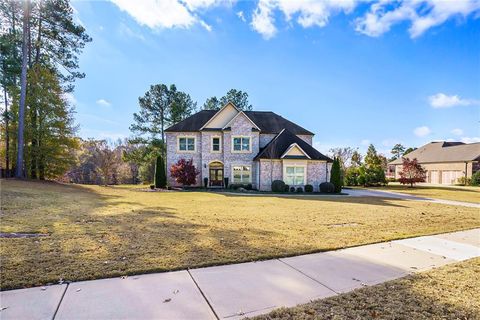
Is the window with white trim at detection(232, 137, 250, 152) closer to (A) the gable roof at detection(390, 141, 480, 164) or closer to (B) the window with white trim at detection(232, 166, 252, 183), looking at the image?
(B) the window with white trim at detection(232, 166, 252, 183)

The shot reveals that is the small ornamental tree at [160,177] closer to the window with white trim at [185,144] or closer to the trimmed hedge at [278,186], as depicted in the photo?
the window with white trim at [185,144]

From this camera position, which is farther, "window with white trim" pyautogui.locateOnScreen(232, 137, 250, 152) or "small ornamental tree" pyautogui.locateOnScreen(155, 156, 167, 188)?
"window with white trim" pyautogui.locateOnScreen(232, 137, 250, 152)

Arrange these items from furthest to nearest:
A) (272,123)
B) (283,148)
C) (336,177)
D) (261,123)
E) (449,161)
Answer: (449,161) < (272,123) < (261,123) < (283,148) < (336,177)

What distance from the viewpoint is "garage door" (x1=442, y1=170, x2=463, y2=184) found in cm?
3686

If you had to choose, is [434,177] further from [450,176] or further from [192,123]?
[192,123]

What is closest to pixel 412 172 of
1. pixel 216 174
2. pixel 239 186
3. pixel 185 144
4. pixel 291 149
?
pixel 291 149

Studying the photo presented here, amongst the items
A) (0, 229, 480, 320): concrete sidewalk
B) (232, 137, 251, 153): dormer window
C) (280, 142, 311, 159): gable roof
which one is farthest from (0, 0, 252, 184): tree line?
(0, 229, 480, 320): concrete sidewalk

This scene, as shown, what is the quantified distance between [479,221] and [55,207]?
16.4 m

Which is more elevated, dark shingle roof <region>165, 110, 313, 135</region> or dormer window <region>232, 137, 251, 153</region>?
dark shingle roof <region>165, 110, 313, 135</region>

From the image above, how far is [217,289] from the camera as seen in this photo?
10.8 feet

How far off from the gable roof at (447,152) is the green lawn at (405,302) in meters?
43.9

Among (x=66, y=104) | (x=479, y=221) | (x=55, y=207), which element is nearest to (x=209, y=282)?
(x=55, y=207)

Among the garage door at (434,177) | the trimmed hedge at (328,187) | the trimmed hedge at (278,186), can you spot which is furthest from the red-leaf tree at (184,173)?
the garage door at (434,177)

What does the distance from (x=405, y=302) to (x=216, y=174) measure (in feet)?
72.2
